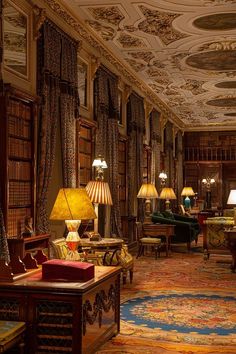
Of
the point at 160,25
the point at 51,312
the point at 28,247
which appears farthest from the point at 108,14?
the point at 51,312

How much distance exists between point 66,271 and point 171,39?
6.53 metres

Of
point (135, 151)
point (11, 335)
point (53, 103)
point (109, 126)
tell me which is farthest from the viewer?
point (135, 151)

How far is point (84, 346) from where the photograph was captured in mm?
4285

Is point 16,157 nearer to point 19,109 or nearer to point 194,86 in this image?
point 19,109

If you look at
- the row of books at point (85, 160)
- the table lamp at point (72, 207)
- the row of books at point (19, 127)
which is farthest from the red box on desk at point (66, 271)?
the row of books at point (85, 160)

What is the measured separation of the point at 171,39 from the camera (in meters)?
9.92

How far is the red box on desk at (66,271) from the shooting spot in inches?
177

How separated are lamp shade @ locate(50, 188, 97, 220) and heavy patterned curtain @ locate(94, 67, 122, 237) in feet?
17.6

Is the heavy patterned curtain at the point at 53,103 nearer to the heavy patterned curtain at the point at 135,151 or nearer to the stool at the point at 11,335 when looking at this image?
the stool at the point at 11,335

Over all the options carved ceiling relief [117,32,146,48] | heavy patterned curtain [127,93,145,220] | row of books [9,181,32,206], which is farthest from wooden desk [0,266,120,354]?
heavy patterned curtain [127,93,145,220]

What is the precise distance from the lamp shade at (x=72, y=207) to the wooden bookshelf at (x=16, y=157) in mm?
1632

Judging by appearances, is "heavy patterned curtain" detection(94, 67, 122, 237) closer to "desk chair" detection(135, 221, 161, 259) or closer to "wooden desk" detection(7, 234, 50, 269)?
"desk chair" detection(135, 221, 161, 259)

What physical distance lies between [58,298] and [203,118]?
1744 centimetres

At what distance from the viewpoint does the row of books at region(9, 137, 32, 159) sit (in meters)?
6.77
